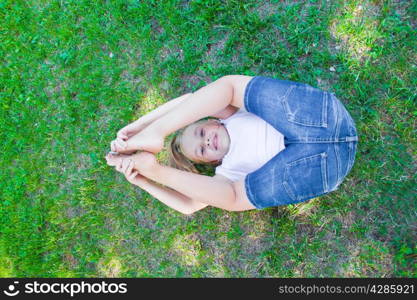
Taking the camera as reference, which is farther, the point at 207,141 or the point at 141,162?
the point at 207,141

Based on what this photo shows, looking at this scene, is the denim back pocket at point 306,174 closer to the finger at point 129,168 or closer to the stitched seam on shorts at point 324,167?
the stitched seam on shorts at point 324,167

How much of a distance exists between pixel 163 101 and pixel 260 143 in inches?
56.4

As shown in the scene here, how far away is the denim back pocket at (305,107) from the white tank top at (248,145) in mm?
273

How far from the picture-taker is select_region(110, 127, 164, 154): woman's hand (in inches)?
106

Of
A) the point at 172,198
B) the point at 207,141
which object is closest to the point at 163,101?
the point at 207,141

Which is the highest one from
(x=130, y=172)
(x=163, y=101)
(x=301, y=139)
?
(x=163, y=101)

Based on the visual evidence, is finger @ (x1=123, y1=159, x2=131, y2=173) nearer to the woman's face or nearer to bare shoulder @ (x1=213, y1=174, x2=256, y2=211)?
the woman's face

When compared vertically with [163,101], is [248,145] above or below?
below

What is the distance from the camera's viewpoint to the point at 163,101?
392 cm

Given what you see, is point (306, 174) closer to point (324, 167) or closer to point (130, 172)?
point (324, 167)

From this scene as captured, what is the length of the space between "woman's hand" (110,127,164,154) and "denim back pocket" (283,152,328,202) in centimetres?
103

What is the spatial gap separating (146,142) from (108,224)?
65.7 inches

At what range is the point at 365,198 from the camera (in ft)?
11.4

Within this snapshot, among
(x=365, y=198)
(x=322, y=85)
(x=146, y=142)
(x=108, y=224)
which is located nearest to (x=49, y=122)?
(x=108, y=224)
